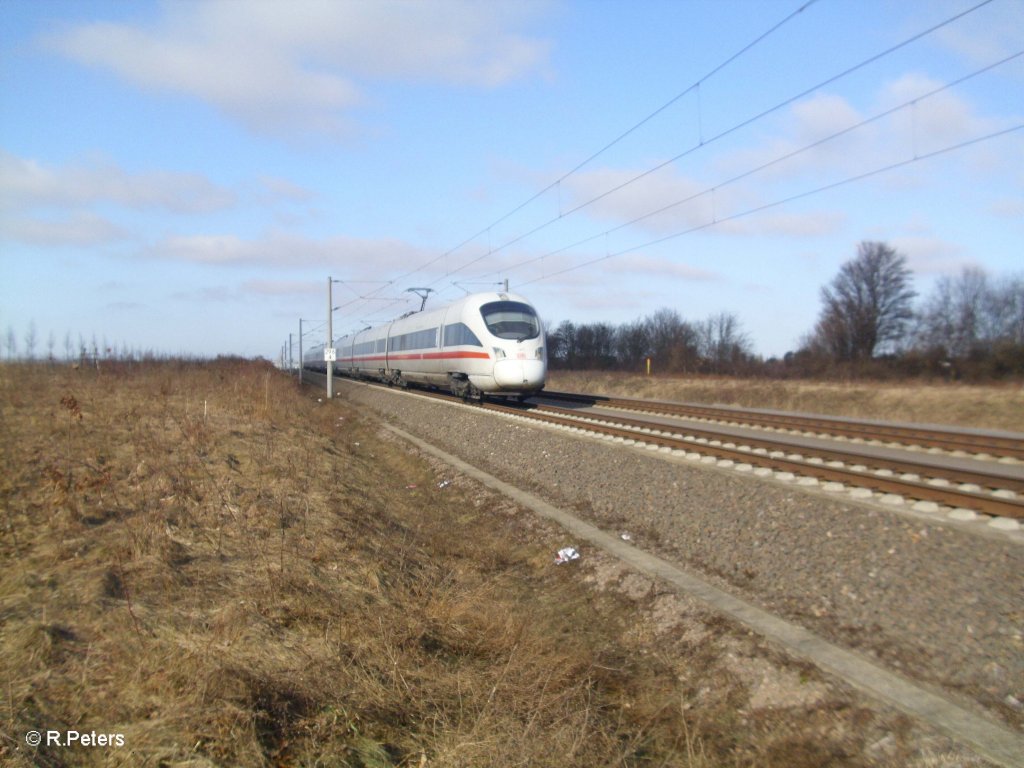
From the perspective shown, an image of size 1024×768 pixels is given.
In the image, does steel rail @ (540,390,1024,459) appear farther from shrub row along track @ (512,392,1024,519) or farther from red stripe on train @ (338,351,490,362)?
red stripe on train @ (338,351,490,362)

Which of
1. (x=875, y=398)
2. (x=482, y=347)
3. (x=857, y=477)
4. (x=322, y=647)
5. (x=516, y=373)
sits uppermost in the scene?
(x=482, y=347)

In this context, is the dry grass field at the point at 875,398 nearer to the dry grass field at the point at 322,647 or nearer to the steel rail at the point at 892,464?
the steel rail at the point at 892,464

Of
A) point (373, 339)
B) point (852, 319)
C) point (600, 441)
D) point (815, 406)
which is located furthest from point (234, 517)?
point (852, 319)

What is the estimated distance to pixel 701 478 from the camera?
9.87 m

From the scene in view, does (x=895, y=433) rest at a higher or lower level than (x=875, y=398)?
lower

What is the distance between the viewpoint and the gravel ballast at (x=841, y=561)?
4684 millimetres

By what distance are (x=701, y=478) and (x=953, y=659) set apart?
528cm

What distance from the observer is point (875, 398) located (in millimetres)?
24375

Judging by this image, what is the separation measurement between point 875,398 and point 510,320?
13102 mm

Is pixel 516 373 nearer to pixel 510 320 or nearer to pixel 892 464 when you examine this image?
pixel 510 320

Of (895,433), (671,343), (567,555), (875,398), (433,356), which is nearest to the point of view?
(567,555)

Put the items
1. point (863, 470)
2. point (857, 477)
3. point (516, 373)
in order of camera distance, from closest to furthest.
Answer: point (857, 477), point (863, 470), point (516, 373)

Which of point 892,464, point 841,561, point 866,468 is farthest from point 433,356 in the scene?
point 841,561

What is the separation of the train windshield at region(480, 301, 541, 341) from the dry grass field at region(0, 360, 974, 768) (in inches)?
491
